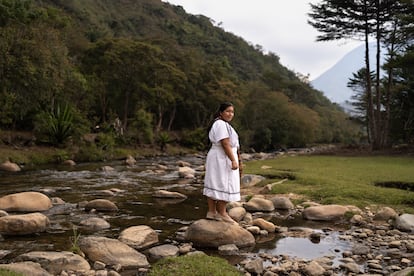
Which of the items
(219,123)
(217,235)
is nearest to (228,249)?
(217,235)

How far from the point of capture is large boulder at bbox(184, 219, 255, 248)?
7066mm

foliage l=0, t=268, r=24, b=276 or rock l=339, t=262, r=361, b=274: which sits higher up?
foliage l=0, t=268, r=24, b=276

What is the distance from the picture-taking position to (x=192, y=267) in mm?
5172

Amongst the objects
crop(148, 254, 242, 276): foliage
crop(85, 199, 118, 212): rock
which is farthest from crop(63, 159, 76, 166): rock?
crop(148, 254, 242, 276): foliage

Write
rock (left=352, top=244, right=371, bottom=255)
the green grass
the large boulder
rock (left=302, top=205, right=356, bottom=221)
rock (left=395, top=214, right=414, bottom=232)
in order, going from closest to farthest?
rock (left=352, top=244, right=371, bottom=255) < the large boulder < rock (left=395, top=214, right=414, bottom=232) < rock (left=302, top=205, right=356, bottom=221) < the green grass

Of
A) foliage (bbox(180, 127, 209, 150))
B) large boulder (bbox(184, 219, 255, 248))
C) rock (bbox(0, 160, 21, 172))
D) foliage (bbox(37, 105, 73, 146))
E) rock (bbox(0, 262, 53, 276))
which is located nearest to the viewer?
rock (bbox(0, 262, 53, 276))

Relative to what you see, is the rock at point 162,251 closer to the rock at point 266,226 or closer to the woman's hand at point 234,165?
the woman's hand at point 234,165

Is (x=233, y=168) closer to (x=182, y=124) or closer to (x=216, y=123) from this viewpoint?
(x=216, y=123)

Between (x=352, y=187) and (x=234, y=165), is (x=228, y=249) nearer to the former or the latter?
(x=234, y=165)

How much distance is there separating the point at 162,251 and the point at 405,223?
501cm

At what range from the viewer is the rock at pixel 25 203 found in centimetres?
967

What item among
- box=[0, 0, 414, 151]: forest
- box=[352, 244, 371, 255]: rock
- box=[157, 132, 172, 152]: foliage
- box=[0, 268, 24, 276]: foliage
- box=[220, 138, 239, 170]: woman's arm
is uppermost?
box=[0, 0, 414, 151]: forest

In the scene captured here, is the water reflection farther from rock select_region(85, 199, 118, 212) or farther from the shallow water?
rock select_region(85, 199, 118, 212)

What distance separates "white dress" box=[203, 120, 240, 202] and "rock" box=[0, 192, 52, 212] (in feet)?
16.0
